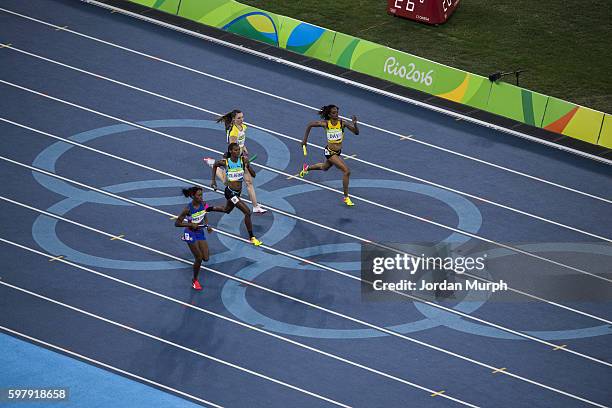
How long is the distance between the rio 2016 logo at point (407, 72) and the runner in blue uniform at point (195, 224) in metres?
8.62

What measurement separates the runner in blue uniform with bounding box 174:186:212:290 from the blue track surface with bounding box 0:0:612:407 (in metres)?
0.63

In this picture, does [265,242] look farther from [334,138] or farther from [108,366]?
[108,366]

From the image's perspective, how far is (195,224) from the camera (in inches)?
797

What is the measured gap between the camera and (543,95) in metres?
26.2

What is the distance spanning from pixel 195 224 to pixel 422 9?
1211 cm

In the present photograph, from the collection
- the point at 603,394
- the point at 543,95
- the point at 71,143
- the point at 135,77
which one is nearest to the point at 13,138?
the point at 71,143

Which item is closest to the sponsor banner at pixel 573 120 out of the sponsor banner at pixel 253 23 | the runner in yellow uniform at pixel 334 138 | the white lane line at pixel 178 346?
the runner in yellow uniform at pixel 334 138

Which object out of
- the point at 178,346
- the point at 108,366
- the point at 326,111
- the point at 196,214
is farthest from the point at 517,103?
the point at 108,366

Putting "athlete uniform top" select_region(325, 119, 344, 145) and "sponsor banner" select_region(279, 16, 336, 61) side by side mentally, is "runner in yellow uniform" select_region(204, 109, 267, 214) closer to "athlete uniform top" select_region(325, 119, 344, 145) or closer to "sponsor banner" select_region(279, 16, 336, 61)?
"athlete uniform top" select_region(325, 119, 344, 145)

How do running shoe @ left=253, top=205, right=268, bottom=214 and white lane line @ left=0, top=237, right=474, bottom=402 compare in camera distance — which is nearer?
white lane line @ left=0, top=237, right=474, bottom=402

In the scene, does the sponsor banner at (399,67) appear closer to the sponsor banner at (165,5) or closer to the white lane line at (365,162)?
the sponsor banner at (165,5)

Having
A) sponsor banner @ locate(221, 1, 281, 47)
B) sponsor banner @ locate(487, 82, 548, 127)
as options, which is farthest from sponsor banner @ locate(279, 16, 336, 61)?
sponsor banner @ locate(487, 82, 548, 127)

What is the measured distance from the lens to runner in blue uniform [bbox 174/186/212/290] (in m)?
20.1

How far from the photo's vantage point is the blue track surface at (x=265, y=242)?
18.9m
